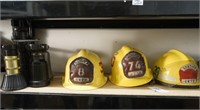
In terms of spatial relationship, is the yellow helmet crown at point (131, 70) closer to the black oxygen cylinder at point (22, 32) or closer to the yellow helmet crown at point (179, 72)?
the yellow helmet crown at point (179, 72)

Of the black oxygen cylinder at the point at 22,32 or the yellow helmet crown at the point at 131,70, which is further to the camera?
the black oxygen cylinder at the point at 22,32

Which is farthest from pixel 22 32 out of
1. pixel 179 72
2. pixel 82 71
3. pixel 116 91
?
pixel 179 72

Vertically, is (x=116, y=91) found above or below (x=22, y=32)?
below

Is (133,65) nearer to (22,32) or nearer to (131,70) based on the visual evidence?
(131,70)

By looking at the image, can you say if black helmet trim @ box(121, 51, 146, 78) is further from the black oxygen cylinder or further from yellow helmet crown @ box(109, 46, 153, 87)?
the black oxygen cylinder

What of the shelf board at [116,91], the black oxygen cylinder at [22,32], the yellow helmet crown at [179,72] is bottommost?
the shelf board at [116,91]

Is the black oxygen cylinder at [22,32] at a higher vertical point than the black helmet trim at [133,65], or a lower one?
higher

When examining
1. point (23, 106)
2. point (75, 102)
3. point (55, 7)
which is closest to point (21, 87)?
point (23, 106)

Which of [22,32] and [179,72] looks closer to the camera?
[179,72]

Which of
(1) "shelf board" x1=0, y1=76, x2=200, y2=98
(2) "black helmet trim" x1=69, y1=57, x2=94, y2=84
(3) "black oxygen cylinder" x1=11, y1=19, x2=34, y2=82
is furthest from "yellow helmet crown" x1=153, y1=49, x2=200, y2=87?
→ (3) "black oxygen cylinder" x1=11, y1=19, x2=34, y2=82

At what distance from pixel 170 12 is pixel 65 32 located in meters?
0.48

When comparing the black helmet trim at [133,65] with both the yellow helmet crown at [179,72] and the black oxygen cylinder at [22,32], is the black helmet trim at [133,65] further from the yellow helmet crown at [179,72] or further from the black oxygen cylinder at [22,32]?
the black oxygen cylinder at [22,32]

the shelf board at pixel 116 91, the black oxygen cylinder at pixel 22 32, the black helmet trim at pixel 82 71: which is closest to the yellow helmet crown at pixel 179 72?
Answer: the shelf board at pixel 116 91

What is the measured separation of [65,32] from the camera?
841mm
